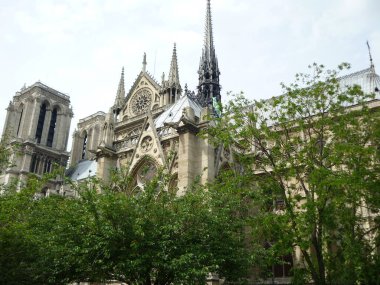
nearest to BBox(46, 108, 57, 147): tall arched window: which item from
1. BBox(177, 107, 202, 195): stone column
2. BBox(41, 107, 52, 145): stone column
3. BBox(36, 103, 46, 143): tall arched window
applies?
BBox(41, 107, 52, 145): stone column

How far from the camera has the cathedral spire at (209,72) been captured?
5153cm

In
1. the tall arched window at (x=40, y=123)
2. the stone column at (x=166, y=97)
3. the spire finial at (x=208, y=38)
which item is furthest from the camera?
the tall arched window at (x=40, y=123)

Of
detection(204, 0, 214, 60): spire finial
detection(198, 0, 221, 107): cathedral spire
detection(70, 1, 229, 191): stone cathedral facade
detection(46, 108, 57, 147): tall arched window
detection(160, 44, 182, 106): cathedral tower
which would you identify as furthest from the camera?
detection(46, 108, 57, 147): tall arched window

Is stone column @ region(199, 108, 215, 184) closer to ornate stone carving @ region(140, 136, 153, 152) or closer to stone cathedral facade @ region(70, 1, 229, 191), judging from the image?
stone cathedral facade @ region(70, 1, 229, 191)

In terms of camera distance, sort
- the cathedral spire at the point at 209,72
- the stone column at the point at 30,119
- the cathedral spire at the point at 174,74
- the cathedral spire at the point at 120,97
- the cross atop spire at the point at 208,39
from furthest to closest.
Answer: the stone column at the point at 30,119, the cross atop spire at the point at 208,39, the cathedral spire at the point at 120,97, the cathedral spire at the point at 209,72, the cathedral spire at the point at 174,74

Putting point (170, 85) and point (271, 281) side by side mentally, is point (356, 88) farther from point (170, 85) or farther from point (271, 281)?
point (170, 85)

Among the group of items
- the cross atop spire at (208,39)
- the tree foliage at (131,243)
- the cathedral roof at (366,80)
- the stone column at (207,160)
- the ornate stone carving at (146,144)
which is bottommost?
the tree foliage at (131,243)

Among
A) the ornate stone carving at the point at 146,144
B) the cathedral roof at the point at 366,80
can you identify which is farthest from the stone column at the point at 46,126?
the cathedral roof at the point at 366,80

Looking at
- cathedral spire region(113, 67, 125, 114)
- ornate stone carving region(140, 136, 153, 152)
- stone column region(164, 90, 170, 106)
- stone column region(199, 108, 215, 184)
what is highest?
cathedral spire region(113, 67, 125, 114)

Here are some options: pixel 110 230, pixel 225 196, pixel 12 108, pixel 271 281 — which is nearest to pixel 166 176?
pixel 225 196

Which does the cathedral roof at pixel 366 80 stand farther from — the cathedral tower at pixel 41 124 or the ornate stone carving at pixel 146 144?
the cathedral tower at pixel 41 124

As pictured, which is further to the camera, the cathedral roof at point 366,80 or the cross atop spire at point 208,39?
the cross atop spire at point 208,39

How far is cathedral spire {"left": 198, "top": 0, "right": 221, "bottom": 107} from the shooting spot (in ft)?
169

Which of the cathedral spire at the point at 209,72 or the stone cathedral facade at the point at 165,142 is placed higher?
the cathedral spire at the point at 209,72
